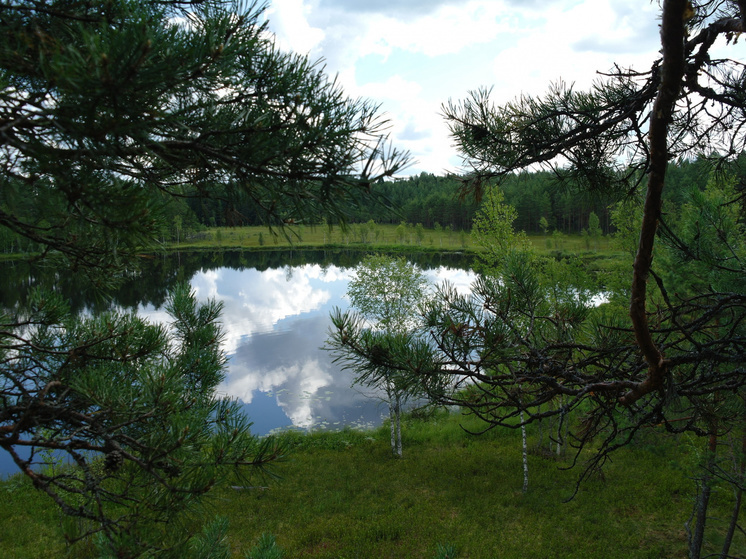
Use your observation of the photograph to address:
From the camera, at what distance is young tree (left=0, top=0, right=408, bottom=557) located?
3.76 feet

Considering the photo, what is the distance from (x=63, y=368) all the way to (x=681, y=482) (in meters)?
15.3

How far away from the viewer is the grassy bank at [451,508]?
1000 cm

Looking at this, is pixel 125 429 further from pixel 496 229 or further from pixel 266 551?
pixel 496 229

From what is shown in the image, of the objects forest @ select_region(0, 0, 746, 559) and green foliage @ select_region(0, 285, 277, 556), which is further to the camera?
green foliage @ select_region(0, 285, 277, 556)

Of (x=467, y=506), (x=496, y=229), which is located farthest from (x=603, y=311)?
(x=467, y=506)

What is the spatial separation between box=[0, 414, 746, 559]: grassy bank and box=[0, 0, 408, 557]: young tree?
7.11 metres

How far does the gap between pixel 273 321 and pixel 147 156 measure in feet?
109

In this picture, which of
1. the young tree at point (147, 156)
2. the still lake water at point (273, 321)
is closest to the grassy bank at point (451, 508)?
the still lake water at point (273, 321)

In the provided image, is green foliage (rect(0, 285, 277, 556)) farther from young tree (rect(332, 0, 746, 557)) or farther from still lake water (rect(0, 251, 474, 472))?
young tree (rect(332, 0, 746, 557))

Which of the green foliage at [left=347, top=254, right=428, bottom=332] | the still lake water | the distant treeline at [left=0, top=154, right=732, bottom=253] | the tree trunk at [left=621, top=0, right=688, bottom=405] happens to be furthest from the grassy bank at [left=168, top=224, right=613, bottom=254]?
the tree trunk at [left=621, top=0, right=688, bottom=405]

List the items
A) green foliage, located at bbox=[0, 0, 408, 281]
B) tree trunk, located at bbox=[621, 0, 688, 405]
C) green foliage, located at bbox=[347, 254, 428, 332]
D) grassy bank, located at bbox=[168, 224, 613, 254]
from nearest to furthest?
1. green foliage, located at bbox=[0, 0, 408, 281]
2. tree trunk, located at bbox=[621, 0, 688, 405]
3. green foliage, located at bbox=[347, 254, 428, 332]
4. grassy bank, located at bbox=[168, 224, 613, 254]

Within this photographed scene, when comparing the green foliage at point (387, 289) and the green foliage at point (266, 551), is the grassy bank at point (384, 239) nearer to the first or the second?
the green foliage at point (387, 289)

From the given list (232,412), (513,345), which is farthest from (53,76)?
(513,345)

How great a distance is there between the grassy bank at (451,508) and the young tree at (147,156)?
711 cm
